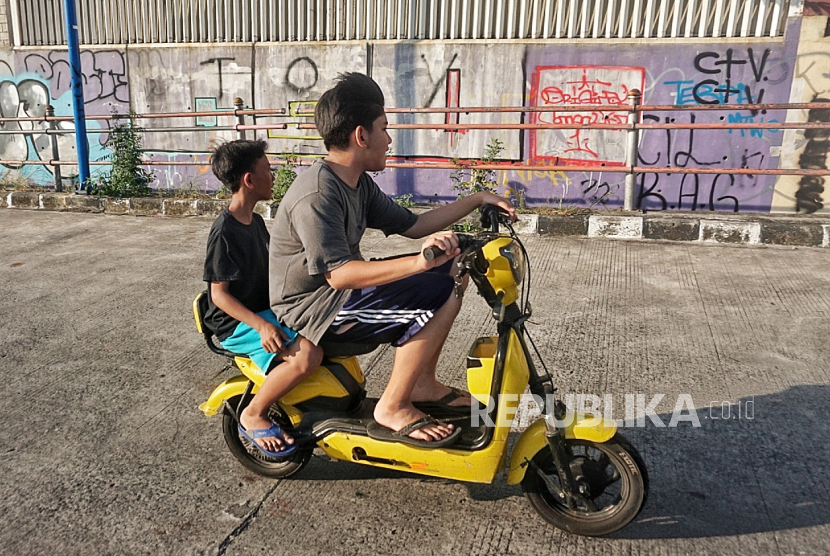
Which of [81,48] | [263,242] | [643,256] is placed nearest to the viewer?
[263,242]

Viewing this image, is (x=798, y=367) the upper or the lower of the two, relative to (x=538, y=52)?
lower

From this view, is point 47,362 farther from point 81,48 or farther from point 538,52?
point 81,48

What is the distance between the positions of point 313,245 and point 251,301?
625 millimetres

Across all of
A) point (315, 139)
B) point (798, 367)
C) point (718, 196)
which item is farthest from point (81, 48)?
point (798, 367)

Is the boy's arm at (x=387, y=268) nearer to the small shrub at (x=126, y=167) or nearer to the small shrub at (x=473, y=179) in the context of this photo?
the small shrub at (x=473, y=179)

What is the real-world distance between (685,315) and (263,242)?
2.94 m

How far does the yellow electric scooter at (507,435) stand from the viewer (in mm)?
2396

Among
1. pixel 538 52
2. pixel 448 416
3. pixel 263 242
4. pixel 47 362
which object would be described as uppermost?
pixel 538 52

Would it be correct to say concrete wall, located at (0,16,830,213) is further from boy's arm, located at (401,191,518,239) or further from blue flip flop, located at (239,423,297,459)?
blue flip flop, located at (239,423,297,459)

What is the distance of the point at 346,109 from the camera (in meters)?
2.54

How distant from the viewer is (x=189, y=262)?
251 inches

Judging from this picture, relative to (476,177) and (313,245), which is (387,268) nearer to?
(313,245)

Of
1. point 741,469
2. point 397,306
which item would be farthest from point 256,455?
point 741,469

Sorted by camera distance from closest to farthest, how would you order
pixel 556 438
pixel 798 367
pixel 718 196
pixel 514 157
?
pixel 556 438, pixel 798 367, pixel 718 196, pixel 514 157
